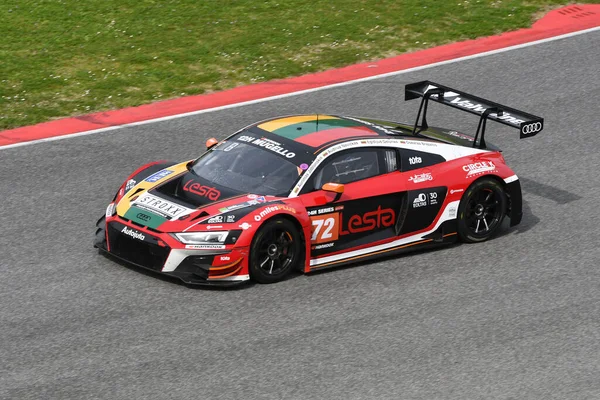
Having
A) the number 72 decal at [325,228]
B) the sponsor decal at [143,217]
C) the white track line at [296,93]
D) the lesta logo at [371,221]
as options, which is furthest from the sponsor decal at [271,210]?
the white track line at [296,93]

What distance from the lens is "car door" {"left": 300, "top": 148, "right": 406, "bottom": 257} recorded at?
1033cm

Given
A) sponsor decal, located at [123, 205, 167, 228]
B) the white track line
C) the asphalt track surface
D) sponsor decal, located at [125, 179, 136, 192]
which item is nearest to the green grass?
the white track line

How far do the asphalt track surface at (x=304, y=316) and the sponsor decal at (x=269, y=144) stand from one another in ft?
4.15

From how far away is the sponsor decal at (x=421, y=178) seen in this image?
36.1ft

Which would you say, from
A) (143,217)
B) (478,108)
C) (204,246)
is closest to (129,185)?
(143,217)

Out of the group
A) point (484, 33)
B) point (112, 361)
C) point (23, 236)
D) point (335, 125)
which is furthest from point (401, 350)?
point (484, 33)

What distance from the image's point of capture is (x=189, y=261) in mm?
9711

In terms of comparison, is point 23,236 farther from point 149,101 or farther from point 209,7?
point 209,7

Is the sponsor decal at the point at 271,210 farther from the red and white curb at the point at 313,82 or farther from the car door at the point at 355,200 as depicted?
the red and white curb at the point at 313,82

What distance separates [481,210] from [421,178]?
919mm

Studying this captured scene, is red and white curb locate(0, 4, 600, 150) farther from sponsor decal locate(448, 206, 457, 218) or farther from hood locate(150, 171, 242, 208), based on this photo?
sponsor decal locate(448, 206, 457, 218)

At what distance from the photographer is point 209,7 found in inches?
755

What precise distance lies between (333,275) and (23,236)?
3.38m

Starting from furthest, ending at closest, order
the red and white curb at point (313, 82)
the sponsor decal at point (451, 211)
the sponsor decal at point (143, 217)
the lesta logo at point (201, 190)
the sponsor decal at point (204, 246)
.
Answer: the red and white curb at point (313, 82), the sponsor decal at point (451, 211), the lesta logo at point (201, 190), the sponsor decal at point (143, 217), the sponsor decal at point (204, 246)
